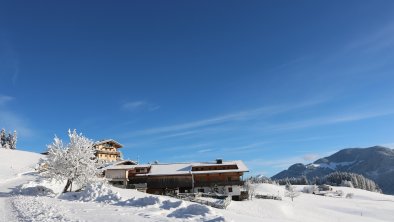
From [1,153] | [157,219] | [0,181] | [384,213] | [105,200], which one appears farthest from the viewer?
[1,153]

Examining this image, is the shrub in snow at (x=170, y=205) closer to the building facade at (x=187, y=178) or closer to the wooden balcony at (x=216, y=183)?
the building facade at (x=187, y=178)

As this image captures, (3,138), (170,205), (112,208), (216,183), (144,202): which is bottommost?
(112,208)

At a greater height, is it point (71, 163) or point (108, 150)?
point (108, 150)

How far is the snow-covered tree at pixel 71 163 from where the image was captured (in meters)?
49.2

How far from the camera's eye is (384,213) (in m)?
86.3

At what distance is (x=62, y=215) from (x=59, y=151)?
28.5 metres

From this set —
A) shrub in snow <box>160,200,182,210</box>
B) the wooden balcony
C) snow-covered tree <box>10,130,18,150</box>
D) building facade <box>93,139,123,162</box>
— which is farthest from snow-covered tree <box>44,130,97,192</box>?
snow-covered tree <box>10,130,18,150</box>

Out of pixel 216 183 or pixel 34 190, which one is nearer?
pixel 34 190

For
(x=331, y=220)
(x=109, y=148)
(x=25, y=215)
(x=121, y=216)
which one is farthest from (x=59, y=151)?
(x=109, y=148)

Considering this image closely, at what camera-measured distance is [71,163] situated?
49375mm

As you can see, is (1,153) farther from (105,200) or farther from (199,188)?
(105,200)

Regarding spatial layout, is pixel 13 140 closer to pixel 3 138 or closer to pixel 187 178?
pixel 3 138

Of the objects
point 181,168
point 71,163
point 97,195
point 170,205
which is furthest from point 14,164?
point 170,205

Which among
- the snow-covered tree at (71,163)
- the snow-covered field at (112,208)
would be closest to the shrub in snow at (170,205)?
the snow-covered field at (112,208)
